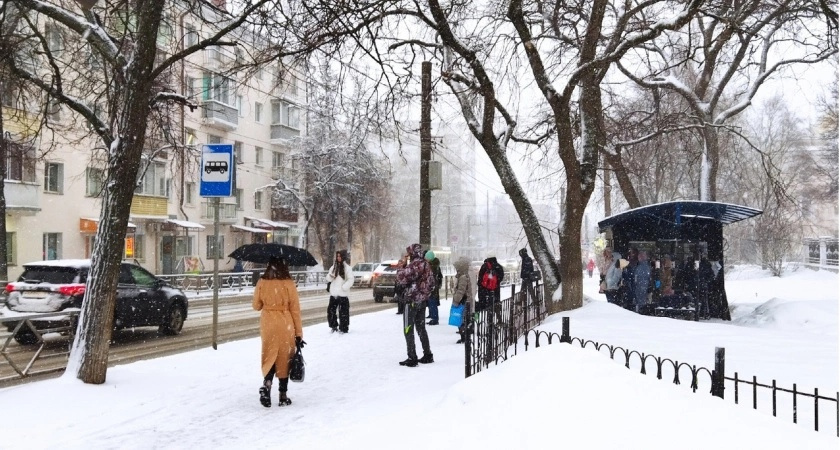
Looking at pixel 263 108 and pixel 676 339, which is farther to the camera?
pixel 263 108

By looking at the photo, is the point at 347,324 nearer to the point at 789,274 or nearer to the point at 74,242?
the point at 74,242

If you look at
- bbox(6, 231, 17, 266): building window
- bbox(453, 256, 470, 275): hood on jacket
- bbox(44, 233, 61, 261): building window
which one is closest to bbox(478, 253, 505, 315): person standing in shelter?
bbox(453, 256, 470, 275): hood on jacket

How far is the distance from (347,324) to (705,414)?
10195 millimetres

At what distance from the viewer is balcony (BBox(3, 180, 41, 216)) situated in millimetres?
27750

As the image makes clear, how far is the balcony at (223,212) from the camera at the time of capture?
42.6 m

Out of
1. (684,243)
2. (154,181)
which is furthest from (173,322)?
(154,181)

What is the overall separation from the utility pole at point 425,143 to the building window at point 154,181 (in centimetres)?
2264

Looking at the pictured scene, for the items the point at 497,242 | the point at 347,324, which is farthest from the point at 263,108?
the point at 497,242

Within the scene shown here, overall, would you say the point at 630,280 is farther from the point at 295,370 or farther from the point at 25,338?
the point at 25,338

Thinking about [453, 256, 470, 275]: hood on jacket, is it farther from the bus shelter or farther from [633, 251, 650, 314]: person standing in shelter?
[633, 251, 650, 314]: person standing in shelter

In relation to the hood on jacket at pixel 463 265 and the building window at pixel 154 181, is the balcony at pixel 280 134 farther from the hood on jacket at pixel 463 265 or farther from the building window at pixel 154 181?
the hood on jacket at pixel 463 265

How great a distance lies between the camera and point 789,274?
3975cm

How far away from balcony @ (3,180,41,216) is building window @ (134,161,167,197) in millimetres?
6800

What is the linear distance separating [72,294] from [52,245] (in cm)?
2089
